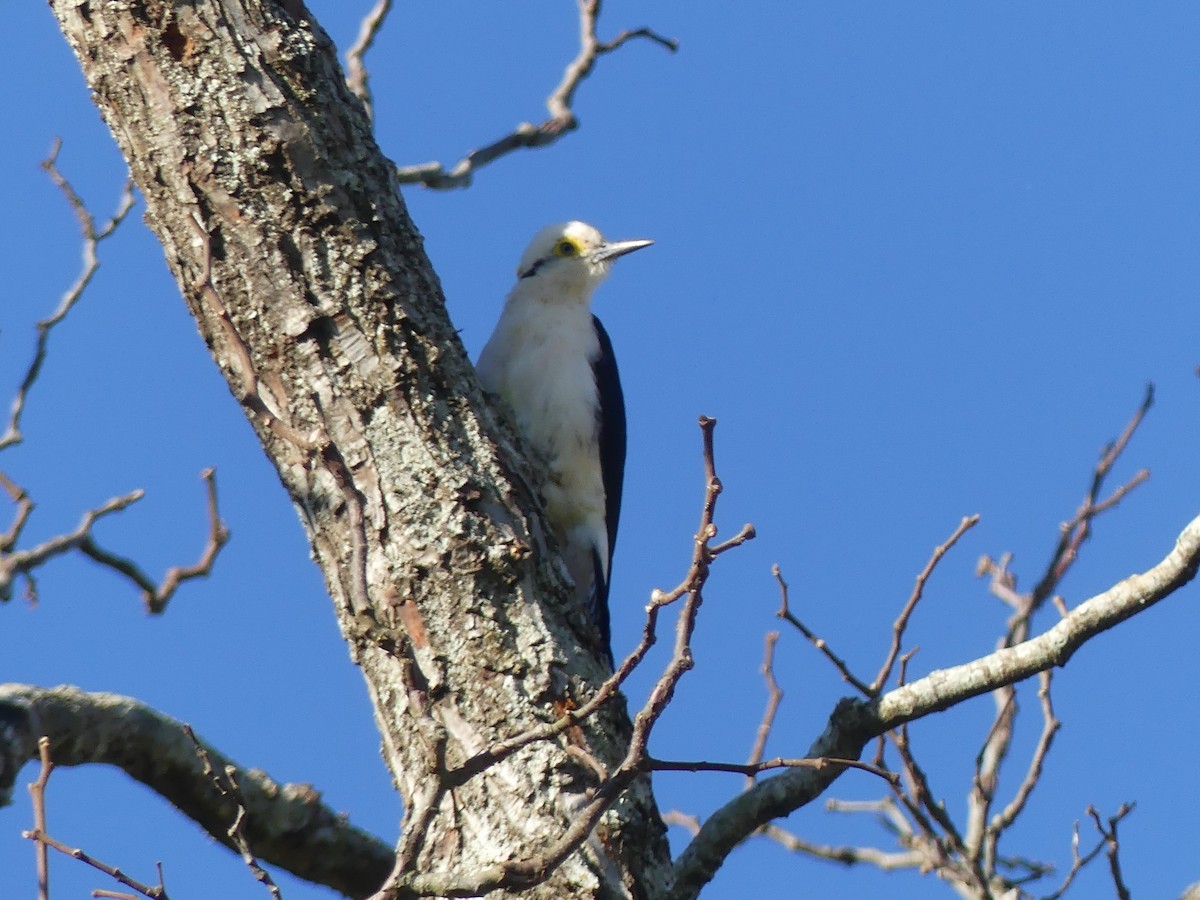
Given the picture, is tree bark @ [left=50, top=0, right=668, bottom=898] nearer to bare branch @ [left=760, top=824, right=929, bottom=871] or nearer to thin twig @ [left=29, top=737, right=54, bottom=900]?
→ thin twig @ [left=29, top=737, right=54, bottom=900]

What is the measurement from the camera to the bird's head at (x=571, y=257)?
Result: 22.5ft

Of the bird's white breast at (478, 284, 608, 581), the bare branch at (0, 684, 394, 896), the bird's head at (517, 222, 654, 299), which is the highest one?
the bird's head at (517, 222, 654, 299)

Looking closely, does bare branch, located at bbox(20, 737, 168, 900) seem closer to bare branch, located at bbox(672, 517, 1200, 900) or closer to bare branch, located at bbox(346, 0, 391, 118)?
bare branch, located at bbox(672, 517, 1200, 900)

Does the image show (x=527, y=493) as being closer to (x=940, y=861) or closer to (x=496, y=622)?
(x=496, y=622)

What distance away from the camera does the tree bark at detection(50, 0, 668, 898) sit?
3191 mm

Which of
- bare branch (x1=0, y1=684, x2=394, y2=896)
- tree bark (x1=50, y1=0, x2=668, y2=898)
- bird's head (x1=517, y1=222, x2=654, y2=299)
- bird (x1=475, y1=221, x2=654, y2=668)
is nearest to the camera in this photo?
bare branch (x1=0, y1=684, x2=394, y2=896)

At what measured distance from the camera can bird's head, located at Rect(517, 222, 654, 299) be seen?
22.5ft

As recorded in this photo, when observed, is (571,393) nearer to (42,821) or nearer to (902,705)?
(902,705)

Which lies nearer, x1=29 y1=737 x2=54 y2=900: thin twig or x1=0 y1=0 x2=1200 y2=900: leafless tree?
x1=29 y1=737 x2=54 y2=900: thin twig

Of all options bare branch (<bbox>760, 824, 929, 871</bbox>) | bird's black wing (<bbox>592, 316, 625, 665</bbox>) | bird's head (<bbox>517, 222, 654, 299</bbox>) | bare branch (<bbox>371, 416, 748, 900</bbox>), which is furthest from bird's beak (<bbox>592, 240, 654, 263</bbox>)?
bare branch (<bbox>371, 416, 748, 900</bbox>)

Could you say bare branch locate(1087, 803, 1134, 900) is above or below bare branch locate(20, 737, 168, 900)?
above

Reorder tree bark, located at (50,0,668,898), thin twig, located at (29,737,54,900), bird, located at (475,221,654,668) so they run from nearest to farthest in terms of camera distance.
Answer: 1. thin twig, located at (29,737,54,900)
2. tree bark, located at (50,0,668,898)
3. bird, located at (475,221,654,668)

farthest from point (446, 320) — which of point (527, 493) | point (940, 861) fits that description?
point (940, 861)

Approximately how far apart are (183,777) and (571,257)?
4255 millimetres
